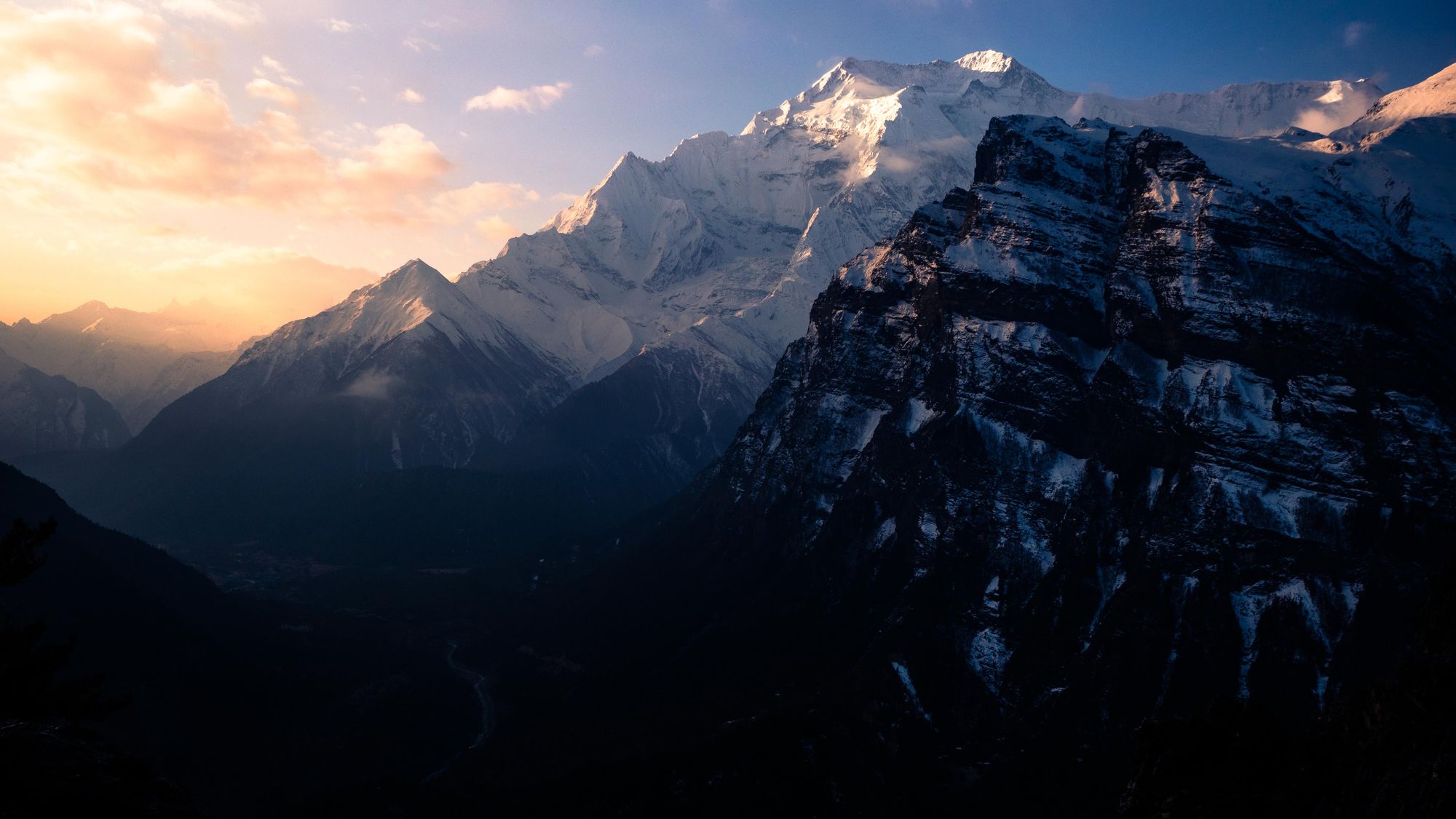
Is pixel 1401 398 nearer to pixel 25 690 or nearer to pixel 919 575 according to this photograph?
pixel 919 575

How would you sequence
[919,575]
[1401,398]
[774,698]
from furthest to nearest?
[919,575] → [774,698] → [1401,398]

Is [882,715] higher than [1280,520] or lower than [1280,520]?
lower

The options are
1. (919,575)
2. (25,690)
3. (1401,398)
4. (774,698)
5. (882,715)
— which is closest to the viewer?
(25,690)

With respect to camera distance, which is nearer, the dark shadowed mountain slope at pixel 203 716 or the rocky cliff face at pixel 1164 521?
the rocky cliff face at pixel 1164 521

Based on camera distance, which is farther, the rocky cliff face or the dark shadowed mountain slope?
the dark shadowed mountain slope

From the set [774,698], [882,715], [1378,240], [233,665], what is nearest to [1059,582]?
[882,715]

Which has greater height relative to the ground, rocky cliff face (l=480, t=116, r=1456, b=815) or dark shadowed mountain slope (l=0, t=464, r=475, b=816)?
rocky cliff face (l=480, t=116, r=1456, b=815)

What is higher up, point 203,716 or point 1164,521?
point 1164,521

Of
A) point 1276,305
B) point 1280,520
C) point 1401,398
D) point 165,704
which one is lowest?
point 165,704

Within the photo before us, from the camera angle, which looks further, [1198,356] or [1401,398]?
[1198,356]

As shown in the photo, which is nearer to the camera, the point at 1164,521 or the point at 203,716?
the point at 1164,521

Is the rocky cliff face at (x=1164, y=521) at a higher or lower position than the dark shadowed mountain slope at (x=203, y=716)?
higher
